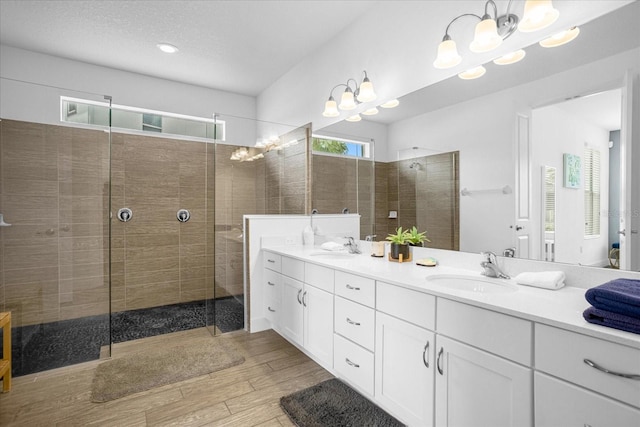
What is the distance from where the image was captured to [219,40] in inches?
117

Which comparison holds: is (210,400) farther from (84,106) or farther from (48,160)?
(84,106)

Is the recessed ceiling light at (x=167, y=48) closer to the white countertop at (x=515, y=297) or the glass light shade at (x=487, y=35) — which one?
the white countertop at (x=515, y=297)

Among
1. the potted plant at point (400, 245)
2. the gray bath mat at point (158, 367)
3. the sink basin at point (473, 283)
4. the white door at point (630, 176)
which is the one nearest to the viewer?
the white door at point (630, 176)

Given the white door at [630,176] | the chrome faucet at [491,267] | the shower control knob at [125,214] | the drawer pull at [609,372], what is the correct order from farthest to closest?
the shower control knob at [125,214] → the chrome faucet at [491,267] → the white door at [630,176] → the drawer pull at [609,372]

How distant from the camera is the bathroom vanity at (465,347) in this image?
0.92m

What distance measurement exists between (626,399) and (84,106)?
3.45 meters

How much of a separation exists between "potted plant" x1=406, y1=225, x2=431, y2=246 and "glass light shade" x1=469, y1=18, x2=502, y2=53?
112cm

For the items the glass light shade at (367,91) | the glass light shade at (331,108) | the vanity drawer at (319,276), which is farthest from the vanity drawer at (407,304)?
the glass light shade at (331,108)

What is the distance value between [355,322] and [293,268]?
80 centimetres

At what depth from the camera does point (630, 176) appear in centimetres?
129

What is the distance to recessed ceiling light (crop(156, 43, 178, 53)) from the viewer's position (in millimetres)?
3023

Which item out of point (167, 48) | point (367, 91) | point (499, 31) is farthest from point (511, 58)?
point (167, 48)

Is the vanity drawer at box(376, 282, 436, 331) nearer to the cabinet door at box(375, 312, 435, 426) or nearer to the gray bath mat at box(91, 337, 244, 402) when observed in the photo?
the cabinet door at box(375, 312, 435, 426)

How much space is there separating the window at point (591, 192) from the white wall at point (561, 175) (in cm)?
1
